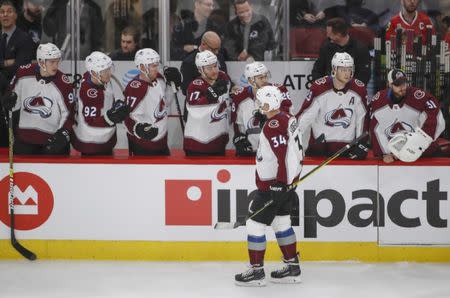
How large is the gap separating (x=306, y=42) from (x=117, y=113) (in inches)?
84.7

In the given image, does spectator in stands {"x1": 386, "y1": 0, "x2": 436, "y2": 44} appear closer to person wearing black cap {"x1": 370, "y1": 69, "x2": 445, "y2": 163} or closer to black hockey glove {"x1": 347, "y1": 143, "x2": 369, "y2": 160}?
person wearing black cap {"x1": 370, "y1": 69, "x2": 445, "y2": 163}

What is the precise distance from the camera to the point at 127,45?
9.18m

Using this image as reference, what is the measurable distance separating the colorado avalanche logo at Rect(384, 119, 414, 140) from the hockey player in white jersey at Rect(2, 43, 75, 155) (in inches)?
88.1

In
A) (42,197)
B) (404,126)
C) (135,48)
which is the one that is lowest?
(42,197)

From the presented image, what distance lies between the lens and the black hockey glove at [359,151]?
7555mm

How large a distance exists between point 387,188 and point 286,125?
3.61 ft

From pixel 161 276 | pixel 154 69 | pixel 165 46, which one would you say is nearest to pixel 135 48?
pixel 165 46

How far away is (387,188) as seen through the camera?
24.8 ft

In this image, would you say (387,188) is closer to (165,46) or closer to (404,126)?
(404,126)

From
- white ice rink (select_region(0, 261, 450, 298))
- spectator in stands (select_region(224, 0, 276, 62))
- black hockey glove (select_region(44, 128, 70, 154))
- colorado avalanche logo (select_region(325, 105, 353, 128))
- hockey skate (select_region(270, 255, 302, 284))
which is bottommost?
white ice rink (select_region(0, 261, 450, 298))

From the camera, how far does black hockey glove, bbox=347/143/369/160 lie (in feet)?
24.8

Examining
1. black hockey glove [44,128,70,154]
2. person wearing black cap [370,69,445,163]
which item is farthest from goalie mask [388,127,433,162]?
black hockey glove [44,128,70,154]

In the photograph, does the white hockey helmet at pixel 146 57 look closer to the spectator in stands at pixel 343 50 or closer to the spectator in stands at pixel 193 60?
the spectator in stands at pixel 193 60

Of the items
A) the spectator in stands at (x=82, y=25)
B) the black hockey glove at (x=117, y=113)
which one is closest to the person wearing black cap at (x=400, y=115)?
the black hockey glove at (x=117, y=113)
